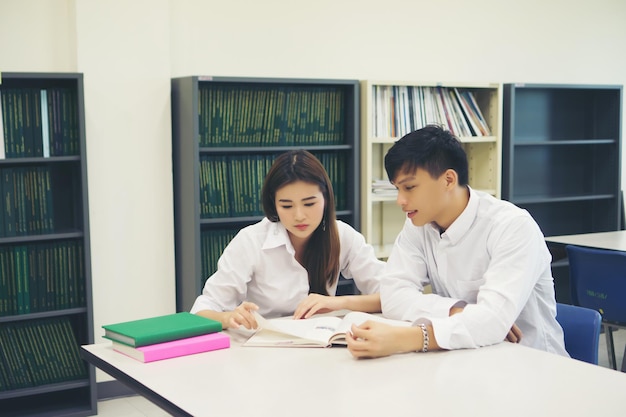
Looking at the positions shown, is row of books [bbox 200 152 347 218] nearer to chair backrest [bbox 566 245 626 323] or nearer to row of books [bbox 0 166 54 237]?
row of books [bbox 0 166 54 237]

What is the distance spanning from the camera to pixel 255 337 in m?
2.16

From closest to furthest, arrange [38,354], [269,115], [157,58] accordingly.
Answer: [38,354], [157,58], [269,115]

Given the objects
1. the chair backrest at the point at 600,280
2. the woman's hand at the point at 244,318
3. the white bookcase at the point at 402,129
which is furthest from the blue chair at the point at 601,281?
the woman's hand at the point at 244,318

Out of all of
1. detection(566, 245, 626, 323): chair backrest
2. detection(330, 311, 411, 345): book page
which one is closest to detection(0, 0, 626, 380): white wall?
detection(566, 245, 626, 323): chair backrest

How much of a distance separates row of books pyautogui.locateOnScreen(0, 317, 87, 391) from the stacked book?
73.6 inches

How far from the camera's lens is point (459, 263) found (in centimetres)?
230

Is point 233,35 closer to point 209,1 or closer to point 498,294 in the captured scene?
point 209,1

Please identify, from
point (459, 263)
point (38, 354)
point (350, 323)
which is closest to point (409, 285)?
point (459, 263)

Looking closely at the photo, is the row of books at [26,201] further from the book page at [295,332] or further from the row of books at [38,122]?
the book page at [295,332]

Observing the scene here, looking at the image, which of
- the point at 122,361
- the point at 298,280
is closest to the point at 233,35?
the point at 298,280

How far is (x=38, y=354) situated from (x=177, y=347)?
6.99 feet

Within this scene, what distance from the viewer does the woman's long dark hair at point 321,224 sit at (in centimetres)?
254

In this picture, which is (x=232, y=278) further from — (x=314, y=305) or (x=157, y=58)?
(x=157, y=58)

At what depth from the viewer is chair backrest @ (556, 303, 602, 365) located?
7.11ft
